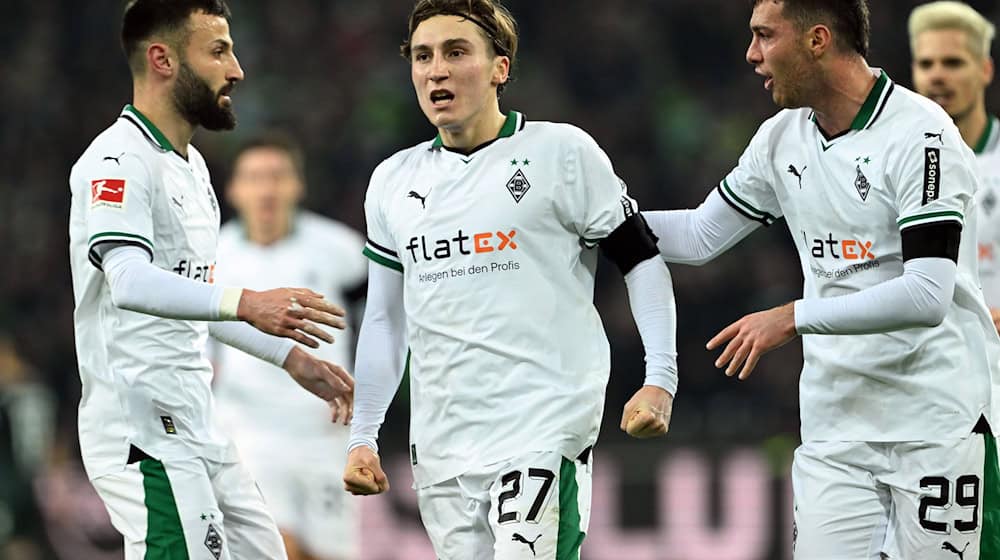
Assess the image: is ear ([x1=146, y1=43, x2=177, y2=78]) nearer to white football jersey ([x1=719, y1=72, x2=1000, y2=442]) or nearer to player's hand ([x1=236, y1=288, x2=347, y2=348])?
player's hand ([x1=236, y1=288, x2=347, y2=348])

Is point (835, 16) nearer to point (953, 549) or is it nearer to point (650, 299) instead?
point (650, 299)

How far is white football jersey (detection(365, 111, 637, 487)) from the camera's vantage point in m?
4.80

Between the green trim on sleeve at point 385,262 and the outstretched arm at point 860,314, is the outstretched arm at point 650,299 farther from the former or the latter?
the green trim on sleeve at point 385,262

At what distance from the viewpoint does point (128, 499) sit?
512 cm

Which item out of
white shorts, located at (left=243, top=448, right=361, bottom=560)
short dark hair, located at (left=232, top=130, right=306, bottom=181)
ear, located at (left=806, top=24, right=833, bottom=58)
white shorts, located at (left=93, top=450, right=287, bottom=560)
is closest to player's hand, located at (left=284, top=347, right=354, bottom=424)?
white shorts, located at (left=93, top=450, right=287, bottom=560)

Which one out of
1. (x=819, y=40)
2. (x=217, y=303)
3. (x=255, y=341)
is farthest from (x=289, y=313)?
(x=819, y=40)

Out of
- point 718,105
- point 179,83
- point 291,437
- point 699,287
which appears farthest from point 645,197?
point 179,83

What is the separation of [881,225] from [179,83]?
2442 mm

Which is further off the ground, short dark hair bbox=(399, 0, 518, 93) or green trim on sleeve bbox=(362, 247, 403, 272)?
short dark hair bbox=(399, 0, 518, 93)

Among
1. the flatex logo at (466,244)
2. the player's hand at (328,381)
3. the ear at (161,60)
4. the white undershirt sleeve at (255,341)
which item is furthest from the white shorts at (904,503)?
the ear at (161,60)

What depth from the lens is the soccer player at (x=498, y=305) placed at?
4.76 meters

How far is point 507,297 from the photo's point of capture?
483cm

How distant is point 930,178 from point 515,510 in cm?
160

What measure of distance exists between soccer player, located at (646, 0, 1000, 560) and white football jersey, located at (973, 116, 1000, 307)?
1.57m
